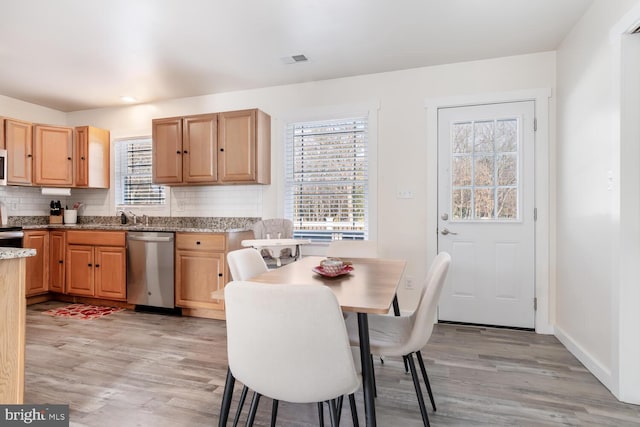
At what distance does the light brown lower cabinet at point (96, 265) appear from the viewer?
12.6 ft

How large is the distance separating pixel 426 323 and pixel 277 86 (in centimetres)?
321

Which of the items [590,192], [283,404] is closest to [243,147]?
[283,404]

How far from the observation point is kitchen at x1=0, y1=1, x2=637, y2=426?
92.7 inches

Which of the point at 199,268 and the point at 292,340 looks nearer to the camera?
the point at 292,340

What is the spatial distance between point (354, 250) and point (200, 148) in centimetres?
220

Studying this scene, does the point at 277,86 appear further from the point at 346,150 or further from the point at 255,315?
the point at 255,315

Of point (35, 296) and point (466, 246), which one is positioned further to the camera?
point (35, 296)

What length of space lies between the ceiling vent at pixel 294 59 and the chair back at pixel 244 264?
6.64 feet

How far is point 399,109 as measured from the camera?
353 cm

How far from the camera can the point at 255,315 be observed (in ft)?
3.64

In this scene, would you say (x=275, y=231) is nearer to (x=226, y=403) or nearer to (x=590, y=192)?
(x=226, y=403)

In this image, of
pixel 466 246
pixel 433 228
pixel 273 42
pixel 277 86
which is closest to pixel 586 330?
pixel 466 246

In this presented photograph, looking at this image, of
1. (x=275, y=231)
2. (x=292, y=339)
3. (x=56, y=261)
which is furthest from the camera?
(x=56, y=261)

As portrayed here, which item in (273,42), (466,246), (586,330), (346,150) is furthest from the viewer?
(346,150)
